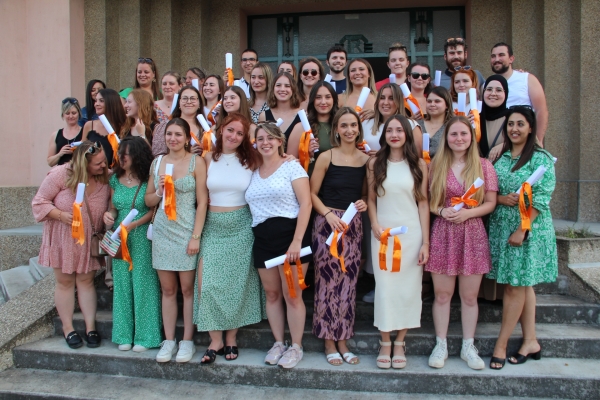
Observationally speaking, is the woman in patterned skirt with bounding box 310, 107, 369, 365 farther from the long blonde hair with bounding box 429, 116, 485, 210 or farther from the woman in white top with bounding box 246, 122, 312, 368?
the long blonde hair with bounding box 429, 116, 485, 210

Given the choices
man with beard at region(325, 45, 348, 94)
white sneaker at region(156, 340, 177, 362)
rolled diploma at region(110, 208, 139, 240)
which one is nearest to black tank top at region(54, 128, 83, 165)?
rolled diploma at region(110, 208, 139, 240)

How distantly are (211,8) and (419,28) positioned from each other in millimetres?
3565

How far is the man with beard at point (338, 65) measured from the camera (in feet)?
15.4

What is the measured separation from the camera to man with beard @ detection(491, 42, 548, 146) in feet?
14.1

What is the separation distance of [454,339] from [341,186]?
1467 mm

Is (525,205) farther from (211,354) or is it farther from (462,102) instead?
(211,354)

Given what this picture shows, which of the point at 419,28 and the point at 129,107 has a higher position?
the point at 419,28

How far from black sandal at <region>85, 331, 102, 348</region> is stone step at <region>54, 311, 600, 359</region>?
2.19 feet

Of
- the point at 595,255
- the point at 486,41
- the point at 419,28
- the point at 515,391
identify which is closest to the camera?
the point at 515,391

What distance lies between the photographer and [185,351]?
3.66 meters

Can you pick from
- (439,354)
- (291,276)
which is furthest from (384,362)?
(291,276)

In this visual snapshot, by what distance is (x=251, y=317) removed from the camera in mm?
3727

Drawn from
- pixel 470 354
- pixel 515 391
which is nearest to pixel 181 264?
pixel 470 354

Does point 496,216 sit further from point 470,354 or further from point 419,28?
point 419,28
